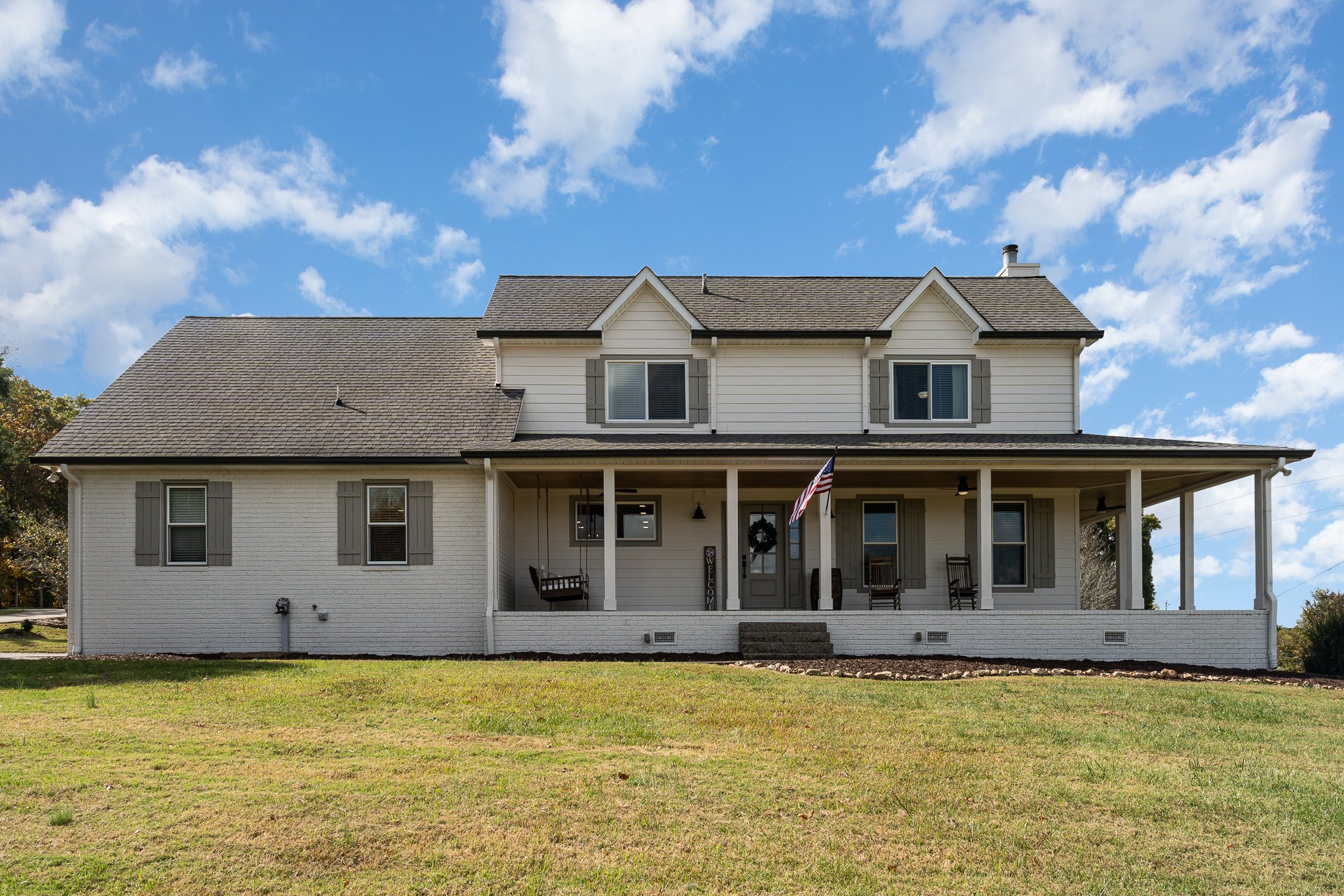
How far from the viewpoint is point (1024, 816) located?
6891 millimetres

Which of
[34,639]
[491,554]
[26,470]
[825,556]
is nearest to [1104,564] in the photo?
[825,556]

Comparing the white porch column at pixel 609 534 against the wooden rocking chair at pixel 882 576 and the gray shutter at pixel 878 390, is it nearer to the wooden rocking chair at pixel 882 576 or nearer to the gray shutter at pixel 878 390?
the wooden rocking chair at pixel 882 576

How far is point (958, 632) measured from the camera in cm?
1564

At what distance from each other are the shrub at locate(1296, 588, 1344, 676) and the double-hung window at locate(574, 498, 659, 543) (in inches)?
458

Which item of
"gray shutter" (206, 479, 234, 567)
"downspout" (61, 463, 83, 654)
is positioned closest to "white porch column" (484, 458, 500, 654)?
"gray shutter" (206, 479, 234, 567)

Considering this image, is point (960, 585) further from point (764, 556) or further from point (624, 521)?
point (624, 521)

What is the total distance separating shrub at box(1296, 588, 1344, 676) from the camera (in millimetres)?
17531

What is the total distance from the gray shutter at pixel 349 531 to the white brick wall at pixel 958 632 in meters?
2.55

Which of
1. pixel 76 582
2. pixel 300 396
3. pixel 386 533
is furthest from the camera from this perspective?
pixel 300 396

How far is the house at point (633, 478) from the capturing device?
1573 cm

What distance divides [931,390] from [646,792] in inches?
494

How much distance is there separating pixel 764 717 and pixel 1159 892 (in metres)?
4.18

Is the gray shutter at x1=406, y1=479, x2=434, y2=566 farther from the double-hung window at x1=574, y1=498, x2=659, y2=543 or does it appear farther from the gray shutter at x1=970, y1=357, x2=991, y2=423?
the gray shutter at x1=970, y1=357, x2=991, y2=423

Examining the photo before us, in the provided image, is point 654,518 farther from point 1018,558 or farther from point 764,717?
point 764,717
